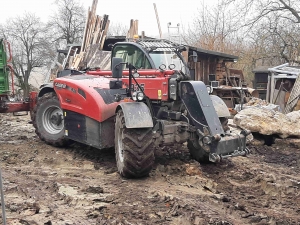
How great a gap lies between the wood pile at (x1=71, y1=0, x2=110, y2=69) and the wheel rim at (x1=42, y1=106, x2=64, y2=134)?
548 centimetres

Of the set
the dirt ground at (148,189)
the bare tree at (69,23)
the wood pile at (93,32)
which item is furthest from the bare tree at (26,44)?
the dirt ground at (148,189)

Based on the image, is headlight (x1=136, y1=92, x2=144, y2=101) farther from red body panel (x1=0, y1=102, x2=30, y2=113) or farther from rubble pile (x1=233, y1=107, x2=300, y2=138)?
red body panel (x1=0, y1=102, x2=30, y2=113)

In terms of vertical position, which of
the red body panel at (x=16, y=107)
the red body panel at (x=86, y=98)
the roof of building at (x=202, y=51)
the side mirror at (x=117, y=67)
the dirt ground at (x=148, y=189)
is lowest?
the dirt ground at (x=148, y=189)

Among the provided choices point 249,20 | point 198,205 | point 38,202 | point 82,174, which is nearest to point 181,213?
point 198,205

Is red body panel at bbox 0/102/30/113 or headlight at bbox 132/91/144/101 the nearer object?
headlight at bbox 132/91/144/101

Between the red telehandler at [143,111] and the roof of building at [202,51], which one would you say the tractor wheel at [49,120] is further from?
the roof of building at [202,51]

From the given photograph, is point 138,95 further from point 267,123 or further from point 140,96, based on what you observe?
point 267,123

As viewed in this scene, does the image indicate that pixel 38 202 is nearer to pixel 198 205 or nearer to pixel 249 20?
pixel 198 205

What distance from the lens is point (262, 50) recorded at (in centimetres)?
2173

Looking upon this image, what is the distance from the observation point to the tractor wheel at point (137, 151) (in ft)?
18.0

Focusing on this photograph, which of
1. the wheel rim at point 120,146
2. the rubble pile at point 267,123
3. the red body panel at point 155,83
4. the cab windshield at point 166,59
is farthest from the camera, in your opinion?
the rubble pile at point 267,123

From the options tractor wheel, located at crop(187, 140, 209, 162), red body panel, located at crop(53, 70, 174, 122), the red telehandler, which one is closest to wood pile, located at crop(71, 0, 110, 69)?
the red telehandler

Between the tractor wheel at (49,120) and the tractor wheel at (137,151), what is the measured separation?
2483mm

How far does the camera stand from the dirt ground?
4.25 meters
